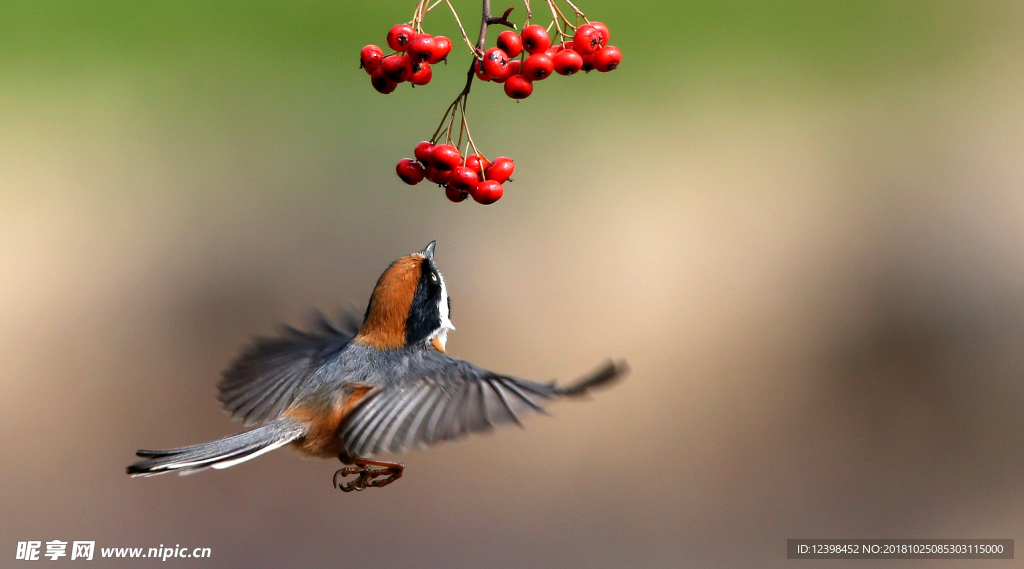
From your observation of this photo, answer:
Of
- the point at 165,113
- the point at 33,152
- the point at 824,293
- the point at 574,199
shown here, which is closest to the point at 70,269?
the point at 33,152

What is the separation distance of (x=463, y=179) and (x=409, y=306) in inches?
29.3

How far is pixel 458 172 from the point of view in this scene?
92.0 inches

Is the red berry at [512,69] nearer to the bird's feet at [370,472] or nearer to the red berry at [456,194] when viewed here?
the red berry at [456,194]

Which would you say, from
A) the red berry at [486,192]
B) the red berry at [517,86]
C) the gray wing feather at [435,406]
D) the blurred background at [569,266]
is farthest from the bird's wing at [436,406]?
the blurred background at [569,266]

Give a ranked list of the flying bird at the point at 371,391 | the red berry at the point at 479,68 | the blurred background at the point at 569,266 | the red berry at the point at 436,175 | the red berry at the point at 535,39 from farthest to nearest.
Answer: the blurred background at the point at 569,266, the flying bird at the point at 371,391, the red berry at the point at 436,175, the red berry at the point at 535,39, the red berry at the point at 479,68

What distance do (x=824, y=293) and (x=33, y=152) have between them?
256 inches

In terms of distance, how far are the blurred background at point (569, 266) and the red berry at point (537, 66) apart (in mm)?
3962

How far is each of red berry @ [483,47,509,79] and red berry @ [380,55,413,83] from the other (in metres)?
0.20

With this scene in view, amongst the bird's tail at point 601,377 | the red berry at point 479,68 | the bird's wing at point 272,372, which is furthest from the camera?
the bird's wing at point 272,372

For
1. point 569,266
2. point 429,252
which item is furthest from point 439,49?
point 569,266

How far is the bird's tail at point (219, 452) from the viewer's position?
2.28 metres

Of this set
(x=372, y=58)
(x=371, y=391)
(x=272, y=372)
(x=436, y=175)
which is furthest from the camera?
(x=272, y=372)

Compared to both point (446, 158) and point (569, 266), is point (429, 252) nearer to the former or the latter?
point (446, 158)

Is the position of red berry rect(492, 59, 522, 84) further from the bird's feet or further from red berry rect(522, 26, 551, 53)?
the bird's feet
